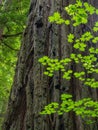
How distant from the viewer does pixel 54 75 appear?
350 cm

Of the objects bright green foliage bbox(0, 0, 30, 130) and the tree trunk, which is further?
bright green foliage bbox(0, 0, 30, 130)

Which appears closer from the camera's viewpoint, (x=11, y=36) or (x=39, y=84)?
(x=39, y=84)

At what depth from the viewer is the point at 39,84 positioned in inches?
135

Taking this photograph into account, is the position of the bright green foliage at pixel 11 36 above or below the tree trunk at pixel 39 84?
above

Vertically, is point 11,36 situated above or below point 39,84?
above

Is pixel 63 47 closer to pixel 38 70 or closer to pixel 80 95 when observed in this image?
pixel 38 70

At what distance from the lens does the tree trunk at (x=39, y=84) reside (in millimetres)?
3197

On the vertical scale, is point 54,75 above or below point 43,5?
below

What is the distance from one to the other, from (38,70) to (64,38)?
73 centimetres

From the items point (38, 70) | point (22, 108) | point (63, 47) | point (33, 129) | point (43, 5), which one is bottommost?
point (33, 129)

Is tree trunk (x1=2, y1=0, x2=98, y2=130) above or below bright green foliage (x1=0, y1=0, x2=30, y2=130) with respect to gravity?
below

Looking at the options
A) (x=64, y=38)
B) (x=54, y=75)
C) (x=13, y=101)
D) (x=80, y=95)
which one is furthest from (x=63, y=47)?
(x=13, y=101)

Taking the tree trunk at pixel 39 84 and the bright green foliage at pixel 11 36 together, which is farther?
the bright green foliage at pixel 11 36

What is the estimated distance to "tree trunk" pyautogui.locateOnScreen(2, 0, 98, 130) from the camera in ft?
10.5
